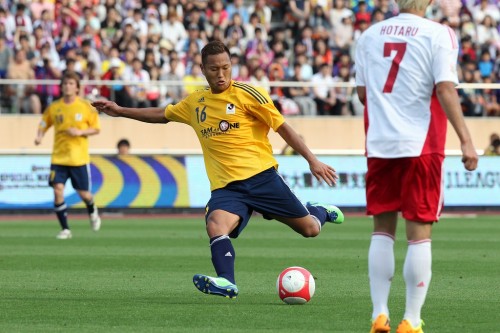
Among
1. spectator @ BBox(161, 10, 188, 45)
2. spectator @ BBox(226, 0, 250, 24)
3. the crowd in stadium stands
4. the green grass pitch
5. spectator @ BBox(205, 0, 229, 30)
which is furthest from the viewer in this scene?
spectator @ BBox(226, 0, 250, 24)

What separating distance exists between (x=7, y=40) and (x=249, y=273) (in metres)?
15.5

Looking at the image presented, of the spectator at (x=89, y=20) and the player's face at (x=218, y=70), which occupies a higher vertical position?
the spectator at (x=89, y=20)

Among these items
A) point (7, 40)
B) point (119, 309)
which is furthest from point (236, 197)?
point (7, 40)

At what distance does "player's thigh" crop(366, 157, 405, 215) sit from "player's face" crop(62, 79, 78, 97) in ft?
34.9

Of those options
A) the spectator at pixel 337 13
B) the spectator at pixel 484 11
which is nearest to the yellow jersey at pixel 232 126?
the spectator at pixel 337 13

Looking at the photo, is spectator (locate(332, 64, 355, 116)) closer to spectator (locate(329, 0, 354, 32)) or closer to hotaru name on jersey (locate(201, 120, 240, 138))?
spectator (locate(329, 0, 354, 32))

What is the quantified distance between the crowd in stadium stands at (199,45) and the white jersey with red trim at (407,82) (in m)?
18.5

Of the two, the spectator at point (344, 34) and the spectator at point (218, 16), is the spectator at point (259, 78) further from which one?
the spectator at point (344, 34)

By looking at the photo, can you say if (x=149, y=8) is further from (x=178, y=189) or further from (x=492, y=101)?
(x=492, y=101)

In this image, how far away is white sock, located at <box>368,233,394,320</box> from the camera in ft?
23.1

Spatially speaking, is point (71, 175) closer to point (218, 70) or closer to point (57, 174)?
point (57, 174)

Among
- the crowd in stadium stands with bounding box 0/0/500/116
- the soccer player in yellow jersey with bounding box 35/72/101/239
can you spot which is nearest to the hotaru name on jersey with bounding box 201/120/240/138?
the soccer player in yellow jersey with bounding box 35/72/101/239

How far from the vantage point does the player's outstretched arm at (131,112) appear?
9.59 m

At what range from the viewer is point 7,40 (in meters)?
25.9
